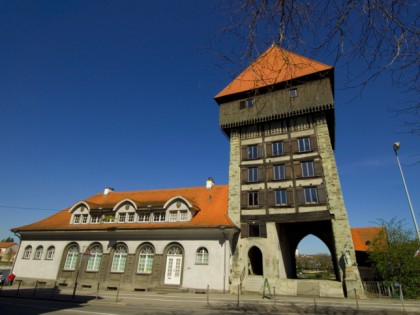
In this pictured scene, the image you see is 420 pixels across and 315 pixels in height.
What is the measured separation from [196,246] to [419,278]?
Answer: 17.6 metres

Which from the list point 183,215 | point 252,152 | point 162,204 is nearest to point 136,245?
point 162,204

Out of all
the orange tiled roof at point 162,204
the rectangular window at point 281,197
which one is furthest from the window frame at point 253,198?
the orange tiled roof at point 162,204

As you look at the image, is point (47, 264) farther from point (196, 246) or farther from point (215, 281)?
point (215, 281)

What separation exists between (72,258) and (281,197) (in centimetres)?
2221

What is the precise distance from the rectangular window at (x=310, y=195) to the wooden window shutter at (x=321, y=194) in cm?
32

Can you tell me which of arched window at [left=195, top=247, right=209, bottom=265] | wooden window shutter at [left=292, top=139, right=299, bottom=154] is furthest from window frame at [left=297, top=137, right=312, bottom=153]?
arched window at [left=195, top=247, right=209, bottom=265]

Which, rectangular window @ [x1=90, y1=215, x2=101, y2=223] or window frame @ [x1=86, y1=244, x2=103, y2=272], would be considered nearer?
window frame @ [x1=86, y1=244, x2=103, y2=272]

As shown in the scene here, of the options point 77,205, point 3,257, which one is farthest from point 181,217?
point 3,257

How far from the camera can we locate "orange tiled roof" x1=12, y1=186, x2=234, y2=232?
24234 millimetres

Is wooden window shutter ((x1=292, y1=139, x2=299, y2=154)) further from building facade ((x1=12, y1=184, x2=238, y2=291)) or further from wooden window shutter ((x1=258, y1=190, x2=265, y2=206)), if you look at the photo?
building facade ((x1=12, y1=184, x2=238, y2=291))

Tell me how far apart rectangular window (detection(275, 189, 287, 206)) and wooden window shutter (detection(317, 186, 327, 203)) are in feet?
9.72

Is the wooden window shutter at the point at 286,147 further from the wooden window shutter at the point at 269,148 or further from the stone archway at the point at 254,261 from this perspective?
the stone archway at the point at 254,261

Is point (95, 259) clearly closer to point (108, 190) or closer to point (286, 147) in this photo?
point (108, 190)

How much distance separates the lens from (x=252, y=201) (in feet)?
83.2
